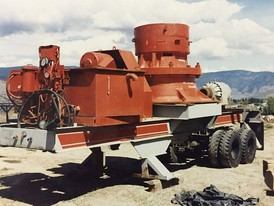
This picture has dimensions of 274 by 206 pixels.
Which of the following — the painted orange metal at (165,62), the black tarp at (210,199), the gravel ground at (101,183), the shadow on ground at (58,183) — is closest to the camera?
the black tarp at (210,199)

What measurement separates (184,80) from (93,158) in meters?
3.16

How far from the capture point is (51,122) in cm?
671

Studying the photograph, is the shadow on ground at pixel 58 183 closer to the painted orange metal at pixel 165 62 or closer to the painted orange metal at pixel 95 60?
the painted orange metal at pixel 165 62

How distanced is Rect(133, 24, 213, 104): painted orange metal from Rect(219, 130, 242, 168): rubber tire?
1590 millimetres

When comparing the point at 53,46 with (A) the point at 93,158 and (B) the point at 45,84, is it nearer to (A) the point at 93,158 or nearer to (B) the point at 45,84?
(B) the point at 45,84

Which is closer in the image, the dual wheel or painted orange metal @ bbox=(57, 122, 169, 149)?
painted orange metal @ bbox=(57, 122, 169, 149)

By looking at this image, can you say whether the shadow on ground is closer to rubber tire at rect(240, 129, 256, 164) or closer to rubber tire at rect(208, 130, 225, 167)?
rubber tire at rect(208, 130, 225, 167)

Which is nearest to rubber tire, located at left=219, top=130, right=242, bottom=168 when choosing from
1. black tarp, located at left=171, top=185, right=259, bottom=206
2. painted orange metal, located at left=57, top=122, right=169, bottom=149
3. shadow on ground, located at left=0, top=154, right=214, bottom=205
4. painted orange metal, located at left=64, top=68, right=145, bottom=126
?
shadow on ground, located at left=0, top=154, right=214, bottom=205

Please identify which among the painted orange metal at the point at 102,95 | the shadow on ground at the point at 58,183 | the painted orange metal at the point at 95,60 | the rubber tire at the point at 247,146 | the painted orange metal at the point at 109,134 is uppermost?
the painted orange metal at the point at 95,60

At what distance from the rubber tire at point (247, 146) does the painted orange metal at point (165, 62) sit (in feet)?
8.39

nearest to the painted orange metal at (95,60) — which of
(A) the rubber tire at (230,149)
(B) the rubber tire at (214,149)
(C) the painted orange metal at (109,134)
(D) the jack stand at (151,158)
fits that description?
(C) the painted orange metal at (109,134)

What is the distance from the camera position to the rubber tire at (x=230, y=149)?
10.8 m

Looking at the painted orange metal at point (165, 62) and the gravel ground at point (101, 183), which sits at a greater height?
the painted orange metal at point (165, 62)

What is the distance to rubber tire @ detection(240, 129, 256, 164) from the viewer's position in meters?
11.7
